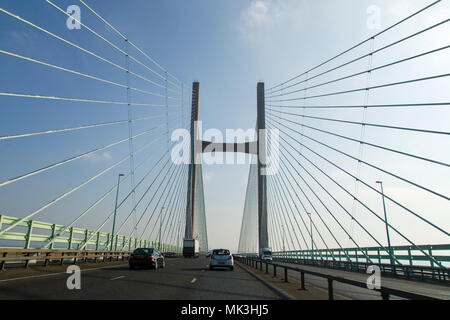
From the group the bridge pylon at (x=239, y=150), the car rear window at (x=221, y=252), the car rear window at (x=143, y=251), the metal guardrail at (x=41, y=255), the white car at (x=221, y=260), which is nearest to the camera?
the metal guardrail at (x=41, y=255)

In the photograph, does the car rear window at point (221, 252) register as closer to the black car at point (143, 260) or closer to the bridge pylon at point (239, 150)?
the black car at point (143, 260)

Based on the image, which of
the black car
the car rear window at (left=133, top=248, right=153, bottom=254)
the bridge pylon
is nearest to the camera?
the black car

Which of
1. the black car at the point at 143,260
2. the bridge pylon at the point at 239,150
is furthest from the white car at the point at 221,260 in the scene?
the bridge pylon at the point at 239,150

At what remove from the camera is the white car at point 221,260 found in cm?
2362

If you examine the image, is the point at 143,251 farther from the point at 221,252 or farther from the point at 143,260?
the point at 221,252

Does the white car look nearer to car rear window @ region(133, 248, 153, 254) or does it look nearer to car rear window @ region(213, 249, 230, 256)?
car rear window @ region(213, 249, 230, 256)

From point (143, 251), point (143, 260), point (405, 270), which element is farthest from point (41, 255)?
point (405, 270)

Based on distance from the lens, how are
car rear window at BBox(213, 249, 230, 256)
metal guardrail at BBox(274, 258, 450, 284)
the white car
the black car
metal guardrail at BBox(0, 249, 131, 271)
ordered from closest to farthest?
metal guardrail at BBox(0, 249, 131, 271) < metal guardrail at BBox(274, 258, 450, 284) < the black car < the white car < car rear window at BBox(213, 249, 230, 256)

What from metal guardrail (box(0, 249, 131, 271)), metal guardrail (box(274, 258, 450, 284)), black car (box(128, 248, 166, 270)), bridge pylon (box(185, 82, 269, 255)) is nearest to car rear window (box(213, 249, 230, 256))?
black car (box(128, 248, 166, 270))

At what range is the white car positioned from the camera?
23.6 m

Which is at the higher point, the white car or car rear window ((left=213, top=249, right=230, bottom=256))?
car rear window ((left=213, top=249, right=230, bottom=256))
